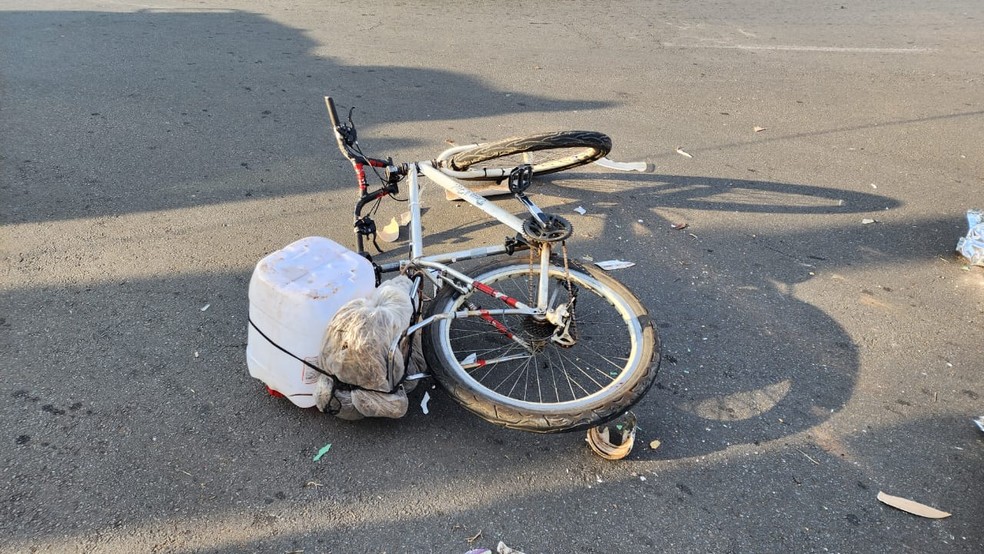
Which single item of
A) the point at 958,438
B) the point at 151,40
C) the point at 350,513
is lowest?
the point at 350,513

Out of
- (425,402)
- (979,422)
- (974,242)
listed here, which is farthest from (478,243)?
(974,242)

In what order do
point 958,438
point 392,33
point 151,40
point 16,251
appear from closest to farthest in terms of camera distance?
point 958,438 → point 16,251 → point 151,40 → point 392,33

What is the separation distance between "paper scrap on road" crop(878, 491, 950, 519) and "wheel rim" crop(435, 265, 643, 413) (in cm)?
113

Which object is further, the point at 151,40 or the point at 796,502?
the point at 151,40

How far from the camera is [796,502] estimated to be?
257cm

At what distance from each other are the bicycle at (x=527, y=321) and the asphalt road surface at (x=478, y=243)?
0.91ft

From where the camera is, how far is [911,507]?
2557mm

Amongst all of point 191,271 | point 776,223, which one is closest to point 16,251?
point 191,271

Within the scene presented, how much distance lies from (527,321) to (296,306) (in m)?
1.04

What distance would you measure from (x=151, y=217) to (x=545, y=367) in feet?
9.66

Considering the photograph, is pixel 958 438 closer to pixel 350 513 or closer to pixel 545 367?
pixel 545 367

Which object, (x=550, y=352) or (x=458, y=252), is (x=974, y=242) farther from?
(x=458, y=252)

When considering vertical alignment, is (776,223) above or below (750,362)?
above

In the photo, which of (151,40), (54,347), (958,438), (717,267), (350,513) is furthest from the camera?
(151,40)
